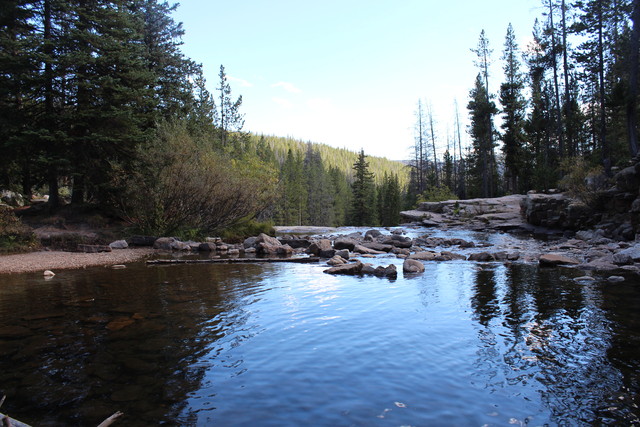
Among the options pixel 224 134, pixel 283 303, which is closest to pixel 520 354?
pixel 283 303

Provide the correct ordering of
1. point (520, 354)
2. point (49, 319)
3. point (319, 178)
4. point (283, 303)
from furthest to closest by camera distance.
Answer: point (319, 178) < point (283, 303) < point (49, 319) < point (520, 354)

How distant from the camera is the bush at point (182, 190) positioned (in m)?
20.2

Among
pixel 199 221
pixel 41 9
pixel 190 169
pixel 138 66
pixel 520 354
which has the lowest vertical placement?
pixel 520 354

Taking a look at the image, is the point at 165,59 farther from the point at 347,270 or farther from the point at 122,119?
the point at 347,270

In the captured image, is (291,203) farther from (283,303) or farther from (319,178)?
(283,303)

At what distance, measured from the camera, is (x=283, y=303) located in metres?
8.40

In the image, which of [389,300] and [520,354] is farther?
[389,300]

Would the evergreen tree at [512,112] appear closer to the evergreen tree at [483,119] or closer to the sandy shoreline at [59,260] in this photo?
the evergreen tree at [483,119]

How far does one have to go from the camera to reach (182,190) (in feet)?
66.8

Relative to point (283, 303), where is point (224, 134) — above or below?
above

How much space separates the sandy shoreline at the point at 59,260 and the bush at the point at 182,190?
4045 millimetres

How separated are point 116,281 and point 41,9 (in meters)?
20.6

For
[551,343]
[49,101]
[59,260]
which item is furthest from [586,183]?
[49,101]

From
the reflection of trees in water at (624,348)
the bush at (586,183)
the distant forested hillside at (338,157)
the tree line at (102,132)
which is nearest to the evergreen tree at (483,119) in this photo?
the bush at (586,183)
